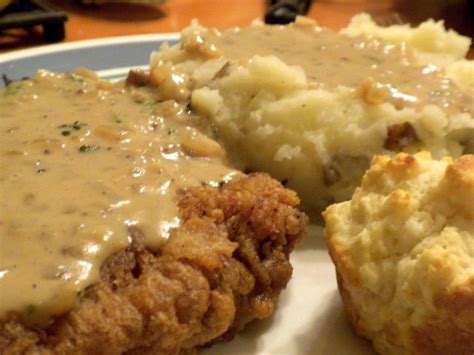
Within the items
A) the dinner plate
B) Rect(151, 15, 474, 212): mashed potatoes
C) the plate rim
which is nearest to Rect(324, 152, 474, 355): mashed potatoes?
the dinner plate

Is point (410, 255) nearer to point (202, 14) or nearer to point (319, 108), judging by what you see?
point (319, 108)

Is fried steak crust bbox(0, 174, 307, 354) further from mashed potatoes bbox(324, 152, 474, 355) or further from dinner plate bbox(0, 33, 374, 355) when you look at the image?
mashed potatoes bbox(324, 152, 474, 355)

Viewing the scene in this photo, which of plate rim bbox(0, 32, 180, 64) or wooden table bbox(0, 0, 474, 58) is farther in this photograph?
wooden table bbox(0, 0, 474, 58)

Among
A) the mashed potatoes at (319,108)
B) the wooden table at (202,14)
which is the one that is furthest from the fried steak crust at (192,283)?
the wooden table at (202,14)

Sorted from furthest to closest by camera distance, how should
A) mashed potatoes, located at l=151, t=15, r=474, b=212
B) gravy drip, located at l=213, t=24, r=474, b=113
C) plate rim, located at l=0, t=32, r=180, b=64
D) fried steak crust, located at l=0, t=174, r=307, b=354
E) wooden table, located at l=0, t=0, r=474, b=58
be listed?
wooden table, located at l=0, t=0, r=474, b=58 < plate rim, located at l=0, t=32, r=180, b=64 < gravy drip, located at l=213, t=24, r=474, b=113 < mashed potatoes, located at l=151, t=15, r=474, b=212 < fried steak crust, located at l=0, t=174, r=307, b=354

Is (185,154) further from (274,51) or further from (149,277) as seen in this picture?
(274,51)

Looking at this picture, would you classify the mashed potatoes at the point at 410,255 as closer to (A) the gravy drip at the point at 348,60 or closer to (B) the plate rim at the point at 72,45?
(A) the gravy drip at the point at 348,60

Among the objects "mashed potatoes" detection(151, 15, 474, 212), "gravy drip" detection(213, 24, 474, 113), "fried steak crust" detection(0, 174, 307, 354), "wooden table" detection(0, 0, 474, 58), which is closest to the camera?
"fried steak crust" detection(0, 174, 307, 354)
